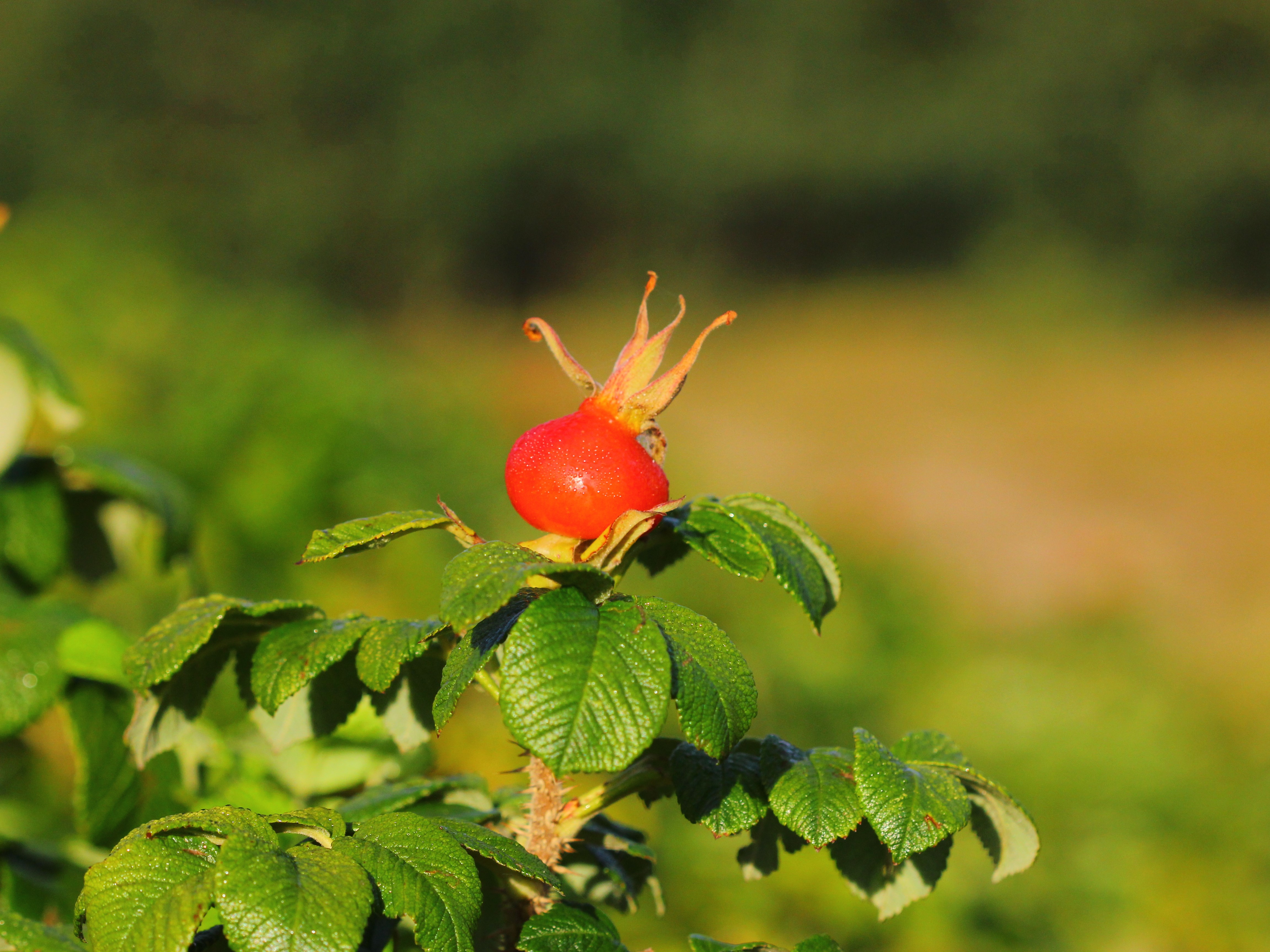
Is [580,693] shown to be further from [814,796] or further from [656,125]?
[656,125]

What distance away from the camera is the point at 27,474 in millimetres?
1082

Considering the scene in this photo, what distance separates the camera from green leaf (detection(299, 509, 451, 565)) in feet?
1.81

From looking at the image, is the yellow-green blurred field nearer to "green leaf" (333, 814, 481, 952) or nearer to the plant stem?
the plant stem

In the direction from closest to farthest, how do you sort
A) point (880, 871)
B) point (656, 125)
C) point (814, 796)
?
point (814, 796) < point (880, 871) < point (656, 125)

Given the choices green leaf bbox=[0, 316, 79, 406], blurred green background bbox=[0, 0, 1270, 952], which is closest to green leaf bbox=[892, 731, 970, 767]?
green leaf bbox=[0, 316, 79, 406]

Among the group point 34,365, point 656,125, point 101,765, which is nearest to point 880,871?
point 101,765

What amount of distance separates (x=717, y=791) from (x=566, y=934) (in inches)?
4.2

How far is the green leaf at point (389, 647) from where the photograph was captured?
1.80ft

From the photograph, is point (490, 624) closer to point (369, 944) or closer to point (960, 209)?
point (369, 944)

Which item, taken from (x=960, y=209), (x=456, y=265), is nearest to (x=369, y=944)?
(x=456, y=265)

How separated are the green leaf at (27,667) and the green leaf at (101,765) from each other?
0.11ft

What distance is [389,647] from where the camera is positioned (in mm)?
567

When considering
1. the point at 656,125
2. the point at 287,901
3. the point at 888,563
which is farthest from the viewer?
the point at 656,125

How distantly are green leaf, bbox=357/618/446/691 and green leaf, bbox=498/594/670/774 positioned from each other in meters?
0.07
